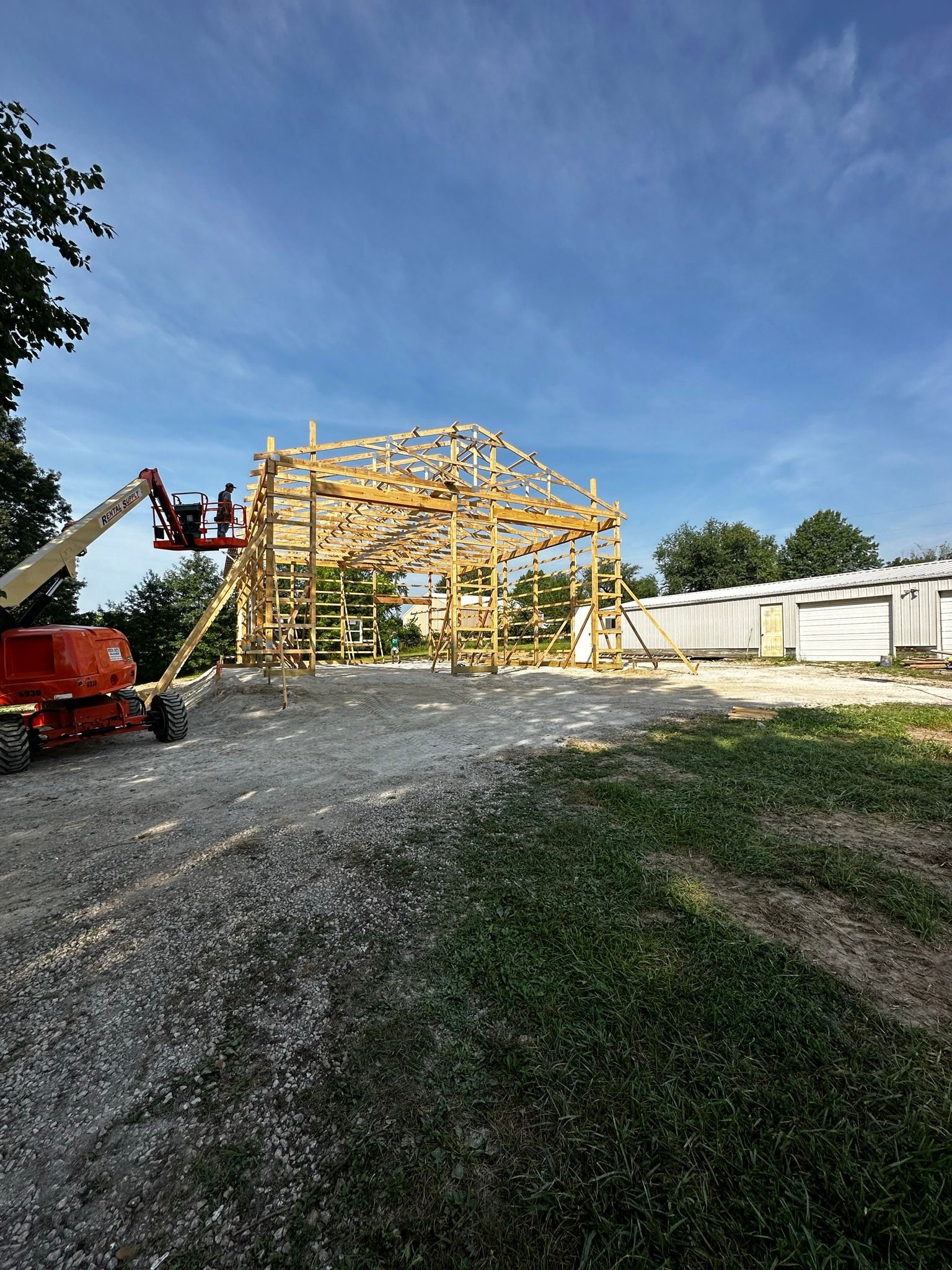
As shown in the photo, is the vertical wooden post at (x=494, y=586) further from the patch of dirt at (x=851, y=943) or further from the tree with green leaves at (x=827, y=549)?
the tree with green leaves at (x=827, y=549)

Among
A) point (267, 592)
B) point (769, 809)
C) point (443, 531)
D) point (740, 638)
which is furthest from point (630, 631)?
point (769, 809)

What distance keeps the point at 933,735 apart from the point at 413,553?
16824mm

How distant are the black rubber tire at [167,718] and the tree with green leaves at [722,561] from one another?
4398 centimetres

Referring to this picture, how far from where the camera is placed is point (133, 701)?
21.8 ft

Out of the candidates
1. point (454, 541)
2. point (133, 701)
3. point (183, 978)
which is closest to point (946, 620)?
point (454, 541)

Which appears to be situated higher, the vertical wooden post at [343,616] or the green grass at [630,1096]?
the vertical wooden post at [343,616]

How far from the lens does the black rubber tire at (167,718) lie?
6617 millimetres

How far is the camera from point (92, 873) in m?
2.99

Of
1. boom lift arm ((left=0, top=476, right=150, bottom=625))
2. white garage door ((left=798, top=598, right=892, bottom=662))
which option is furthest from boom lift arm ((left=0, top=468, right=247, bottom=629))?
white garage door ((left=798, top=598, right=892, bottom=662))

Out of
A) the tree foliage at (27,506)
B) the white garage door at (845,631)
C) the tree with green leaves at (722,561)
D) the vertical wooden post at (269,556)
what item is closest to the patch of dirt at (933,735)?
the vertical wooden post at (269,556)

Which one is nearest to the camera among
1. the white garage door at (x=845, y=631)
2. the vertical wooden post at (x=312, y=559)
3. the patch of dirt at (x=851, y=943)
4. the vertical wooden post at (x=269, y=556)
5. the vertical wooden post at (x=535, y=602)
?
the patch of dirt at (x=851, y=943)

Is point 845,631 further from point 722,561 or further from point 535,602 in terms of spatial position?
point 722,561

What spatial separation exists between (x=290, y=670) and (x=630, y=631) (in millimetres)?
20669

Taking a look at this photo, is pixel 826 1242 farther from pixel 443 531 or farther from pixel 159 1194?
pixel 443 531
